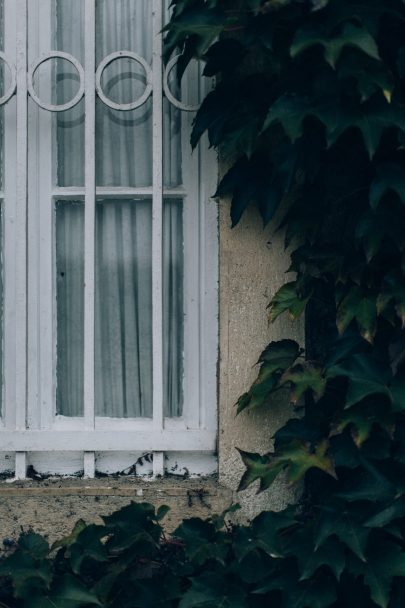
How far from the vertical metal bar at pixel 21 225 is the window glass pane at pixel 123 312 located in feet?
0.88

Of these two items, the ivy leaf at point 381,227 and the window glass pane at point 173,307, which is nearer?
the ivy leaf at point 381,227

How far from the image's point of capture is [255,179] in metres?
3.35

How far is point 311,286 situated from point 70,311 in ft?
2.97

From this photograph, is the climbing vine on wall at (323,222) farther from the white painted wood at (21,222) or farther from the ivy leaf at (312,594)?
the white painted wood at (21,222)

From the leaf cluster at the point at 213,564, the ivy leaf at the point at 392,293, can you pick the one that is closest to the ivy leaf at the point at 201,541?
the leaf cluster at the point at 213,564

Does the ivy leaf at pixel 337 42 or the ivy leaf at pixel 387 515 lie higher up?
the ivy leaf at pixel 337 42

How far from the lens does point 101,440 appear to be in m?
3.53

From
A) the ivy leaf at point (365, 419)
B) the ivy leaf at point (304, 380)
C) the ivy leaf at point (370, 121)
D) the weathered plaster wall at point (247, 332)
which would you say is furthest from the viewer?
the weathered plaster wall at point (247, 332)

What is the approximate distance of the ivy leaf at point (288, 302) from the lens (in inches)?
129

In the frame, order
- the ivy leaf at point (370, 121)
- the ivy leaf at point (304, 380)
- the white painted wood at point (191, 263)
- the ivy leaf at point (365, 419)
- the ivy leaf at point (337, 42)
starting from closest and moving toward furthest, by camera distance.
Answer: the ivy leaf at point (337, 42)
the ivy leaf at point (370, 121)
the ivy leaf at point (365, 419)
the ivy leaf at point (304, 380)
the white painted wood at point (191, 263)

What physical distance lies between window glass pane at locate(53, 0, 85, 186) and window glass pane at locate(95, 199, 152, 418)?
0.18 metres

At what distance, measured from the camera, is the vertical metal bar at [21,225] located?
3.52 meters

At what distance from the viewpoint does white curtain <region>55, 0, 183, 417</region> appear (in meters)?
3.60

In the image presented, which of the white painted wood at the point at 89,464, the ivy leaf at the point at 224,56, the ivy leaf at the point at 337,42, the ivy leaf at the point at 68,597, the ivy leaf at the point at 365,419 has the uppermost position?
the ivy leaf at the point at 224,56
